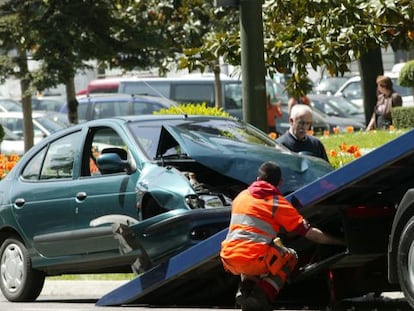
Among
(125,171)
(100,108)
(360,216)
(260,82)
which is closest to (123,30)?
(100,108)

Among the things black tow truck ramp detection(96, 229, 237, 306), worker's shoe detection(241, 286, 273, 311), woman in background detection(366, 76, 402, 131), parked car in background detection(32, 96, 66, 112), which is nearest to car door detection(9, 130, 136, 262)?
black tow truck ramp detection(96, 229, 237, 306)

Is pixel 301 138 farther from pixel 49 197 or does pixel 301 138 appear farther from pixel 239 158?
pixel 49 197

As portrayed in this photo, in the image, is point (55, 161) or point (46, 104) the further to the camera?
point (46, 104)

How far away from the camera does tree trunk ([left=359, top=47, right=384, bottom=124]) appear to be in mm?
25656

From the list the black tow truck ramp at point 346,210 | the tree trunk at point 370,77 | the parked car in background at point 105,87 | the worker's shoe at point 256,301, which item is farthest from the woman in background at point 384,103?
the parked car in background at point 105,87

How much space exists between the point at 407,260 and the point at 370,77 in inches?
699

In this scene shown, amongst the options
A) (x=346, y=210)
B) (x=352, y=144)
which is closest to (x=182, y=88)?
(x=352, y=144)

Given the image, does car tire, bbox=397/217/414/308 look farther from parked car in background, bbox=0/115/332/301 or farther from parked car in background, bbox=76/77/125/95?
parked car in background, bbox=76/77/125/95

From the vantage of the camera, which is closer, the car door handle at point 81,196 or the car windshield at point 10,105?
the car door handle at point 81,196

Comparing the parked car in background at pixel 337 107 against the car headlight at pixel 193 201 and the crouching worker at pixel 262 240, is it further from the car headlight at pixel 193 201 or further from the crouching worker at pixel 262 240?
the crouching worker at pixel 262 240

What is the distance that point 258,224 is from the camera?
345 inches

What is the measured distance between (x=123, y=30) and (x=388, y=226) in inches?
585

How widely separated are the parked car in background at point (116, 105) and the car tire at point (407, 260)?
22.6 m

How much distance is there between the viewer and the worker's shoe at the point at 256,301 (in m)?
8.72
